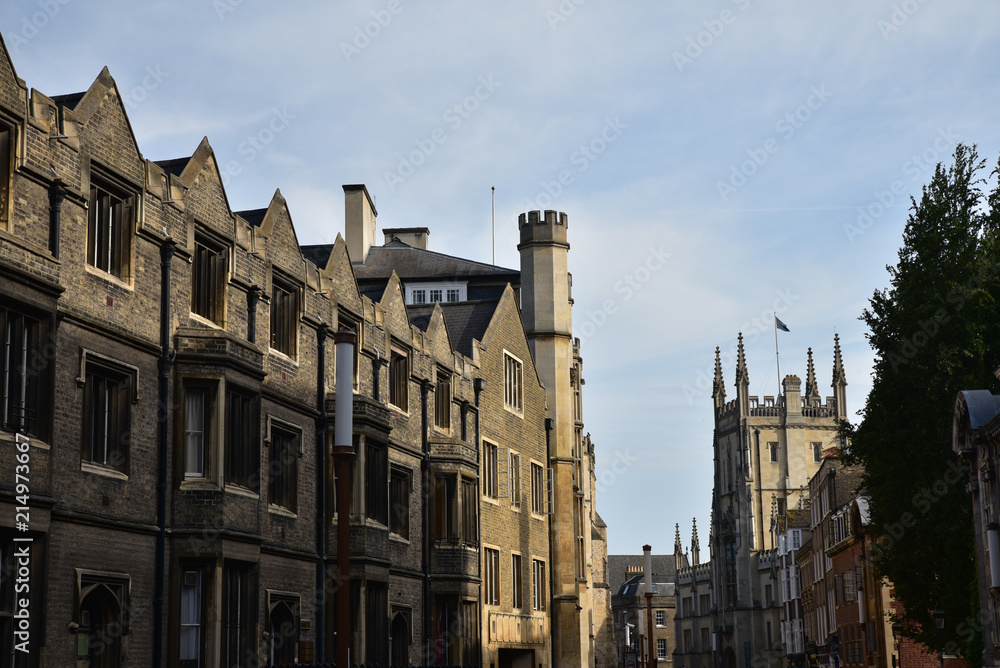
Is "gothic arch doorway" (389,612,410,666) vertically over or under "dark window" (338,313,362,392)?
under

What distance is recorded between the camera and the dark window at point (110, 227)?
20.1 metres

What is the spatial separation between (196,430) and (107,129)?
5372 mm

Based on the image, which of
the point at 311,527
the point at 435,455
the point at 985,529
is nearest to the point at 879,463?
the point at 985,529

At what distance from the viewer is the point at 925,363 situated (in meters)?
30.5

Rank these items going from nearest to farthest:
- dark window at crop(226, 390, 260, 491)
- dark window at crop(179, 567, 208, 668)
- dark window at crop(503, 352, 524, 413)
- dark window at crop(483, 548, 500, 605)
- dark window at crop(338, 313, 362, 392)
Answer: dark window at crop(179, 567, 208, 668) → dark window at crop(226, 390, 260, 491) → dark window at crop(338, 313, 362, 392) → dark window at crop(483, 548, 500, 605) → dark window at crop(503, 352, 524, 413)

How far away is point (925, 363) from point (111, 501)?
1974 centimetres

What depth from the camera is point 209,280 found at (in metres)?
23.6

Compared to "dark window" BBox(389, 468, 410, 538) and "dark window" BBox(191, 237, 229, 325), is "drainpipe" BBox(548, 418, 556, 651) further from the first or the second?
"dark window" BBox(191, 237, 229, 325)

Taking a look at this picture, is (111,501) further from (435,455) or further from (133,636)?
(435,455)

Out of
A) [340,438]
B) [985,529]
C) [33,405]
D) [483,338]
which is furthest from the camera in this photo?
[483,338]

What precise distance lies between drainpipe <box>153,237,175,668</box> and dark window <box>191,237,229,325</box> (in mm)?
1172

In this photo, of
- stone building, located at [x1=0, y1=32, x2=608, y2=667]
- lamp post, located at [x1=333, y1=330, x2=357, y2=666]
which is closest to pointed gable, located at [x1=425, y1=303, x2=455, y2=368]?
stone building, located at [x1=0, y1=32, x2=608, y2=667]

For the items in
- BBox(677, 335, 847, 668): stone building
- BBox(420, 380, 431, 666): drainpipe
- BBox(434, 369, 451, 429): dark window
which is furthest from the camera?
BBox(677, 335, 847, 668): stone building

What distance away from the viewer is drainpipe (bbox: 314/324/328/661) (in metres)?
27.1
